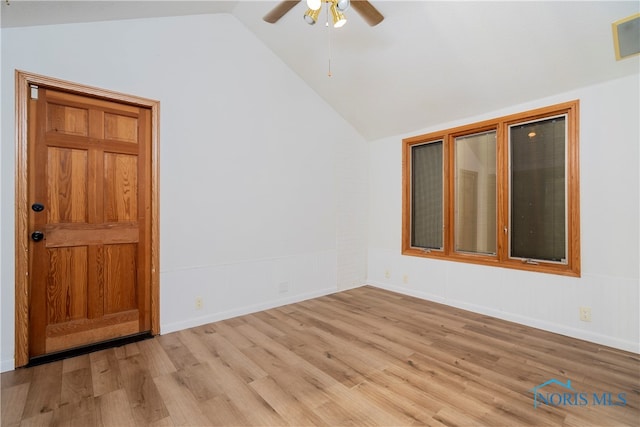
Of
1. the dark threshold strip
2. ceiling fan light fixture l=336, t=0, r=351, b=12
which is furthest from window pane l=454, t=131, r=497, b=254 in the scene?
the dark threshold strip

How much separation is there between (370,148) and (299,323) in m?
3.03

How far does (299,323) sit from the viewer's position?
10.6 feet

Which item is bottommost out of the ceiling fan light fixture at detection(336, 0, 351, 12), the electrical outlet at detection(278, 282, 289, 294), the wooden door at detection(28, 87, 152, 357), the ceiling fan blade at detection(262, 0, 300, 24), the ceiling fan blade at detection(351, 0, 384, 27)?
the electrical outlet at detection(278, 282, 289, 294)

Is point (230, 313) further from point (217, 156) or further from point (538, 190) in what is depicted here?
point (538, 190)

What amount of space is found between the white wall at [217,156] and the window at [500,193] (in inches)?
51.0

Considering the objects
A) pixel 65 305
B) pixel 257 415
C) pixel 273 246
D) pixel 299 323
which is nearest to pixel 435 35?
pixel 273 246

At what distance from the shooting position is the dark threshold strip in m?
2.35

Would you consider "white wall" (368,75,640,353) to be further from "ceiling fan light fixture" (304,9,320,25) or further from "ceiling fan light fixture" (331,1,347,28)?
"ceiling fan light fixture" (304,9,320,25)

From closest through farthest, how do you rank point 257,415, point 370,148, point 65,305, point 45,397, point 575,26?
1. point 257,415
2. point 45,397
3. point 575,26
4. point 65,305
5. point 370,148

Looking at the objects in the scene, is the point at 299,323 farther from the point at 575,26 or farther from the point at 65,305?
the point at 575,26

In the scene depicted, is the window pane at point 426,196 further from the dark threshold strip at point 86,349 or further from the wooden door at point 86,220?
the dark threshold strip at point 86,349

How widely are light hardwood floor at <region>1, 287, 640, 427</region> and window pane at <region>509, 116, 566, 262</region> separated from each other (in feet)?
2.92

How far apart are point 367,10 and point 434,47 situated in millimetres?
1161

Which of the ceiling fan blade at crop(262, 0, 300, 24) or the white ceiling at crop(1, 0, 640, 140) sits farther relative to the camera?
the white ceiling at crop(1, 0, 640, 140)
